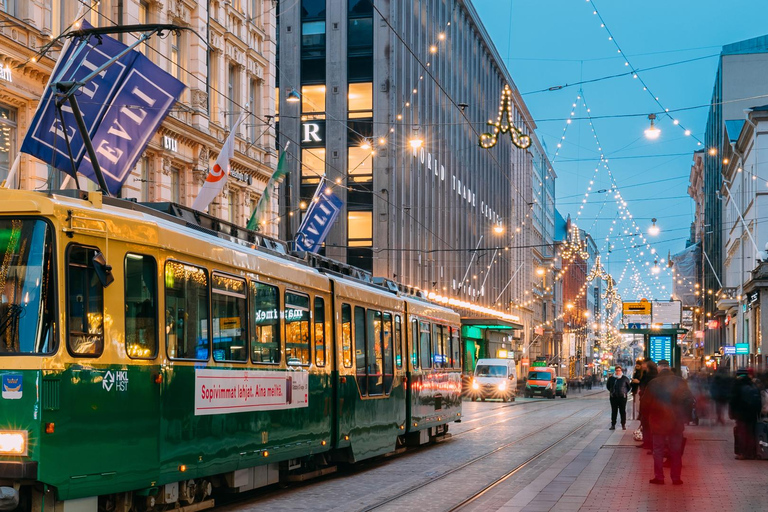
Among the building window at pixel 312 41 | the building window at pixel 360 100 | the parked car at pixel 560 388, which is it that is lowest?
the parked car at pixel 560 388

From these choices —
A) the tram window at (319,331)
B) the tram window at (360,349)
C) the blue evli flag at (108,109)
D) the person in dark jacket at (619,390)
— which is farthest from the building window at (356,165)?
the tram window at (319,331)

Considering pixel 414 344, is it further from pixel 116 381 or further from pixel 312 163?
pixel 312 163

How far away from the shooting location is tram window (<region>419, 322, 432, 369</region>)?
20.8 m

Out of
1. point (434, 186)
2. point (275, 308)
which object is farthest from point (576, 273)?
point (275, 308)

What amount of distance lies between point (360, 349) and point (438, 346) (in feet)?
19.9

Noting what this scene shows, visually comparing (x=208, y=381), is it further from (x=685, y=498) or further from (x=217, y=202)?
(x=217, y=202)

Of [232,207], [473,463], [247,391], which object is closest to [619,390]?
[473,463]

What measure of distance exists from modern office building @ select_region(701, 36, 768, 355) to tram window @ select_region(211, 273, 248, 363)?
4889 cm

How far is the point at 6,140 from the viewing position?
2159 cm

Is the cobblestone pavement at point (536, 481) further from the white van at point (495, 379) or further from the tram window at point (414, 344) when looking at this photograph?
the white van at point (495, 379)

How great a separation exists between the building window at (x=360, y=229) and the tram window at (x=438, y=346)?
29.4m

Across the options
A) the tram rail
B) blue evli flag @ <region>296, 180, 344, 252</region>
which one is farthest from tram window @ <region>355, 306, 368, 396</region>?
blue evli flag @ <region>296, 180, 344, 252</region>

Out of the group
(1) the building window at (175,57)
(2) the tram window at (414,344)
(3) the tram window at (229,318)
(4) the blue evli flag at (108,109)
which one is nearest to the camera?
(3) the tram window at (229,318)

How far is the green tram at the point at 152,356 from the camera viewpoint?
9148 mm
